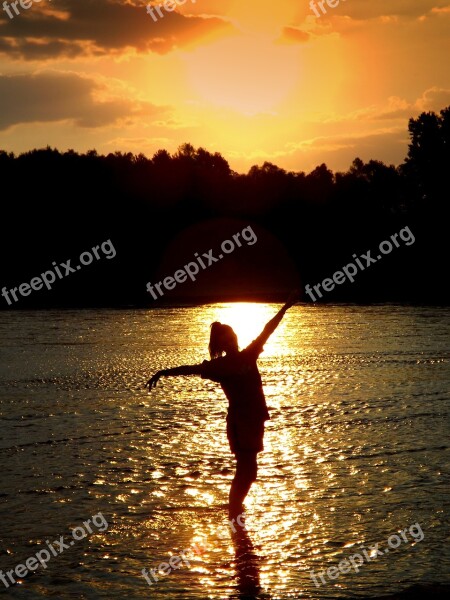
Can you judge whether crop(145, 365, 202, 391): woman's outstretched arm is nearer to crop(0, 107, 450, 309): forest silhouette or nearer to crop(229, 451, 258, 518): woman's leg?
crop(229, 451, 258, 518): woman's leg

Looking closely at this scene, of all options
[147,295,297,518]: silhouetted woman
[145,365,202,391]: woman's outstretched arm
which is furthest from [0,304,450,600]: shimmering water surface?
[145,365,202,391]: woman's outstretched arm

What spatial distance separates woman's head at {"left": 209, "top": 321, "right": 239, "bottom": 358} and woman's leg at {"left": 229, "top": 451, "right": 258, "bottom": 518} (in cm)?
96

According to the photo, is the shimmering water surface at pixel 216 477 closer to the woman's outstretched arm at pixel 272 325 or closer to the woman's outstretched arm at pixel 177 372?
the woman's outstretched arm at pixel 177 372

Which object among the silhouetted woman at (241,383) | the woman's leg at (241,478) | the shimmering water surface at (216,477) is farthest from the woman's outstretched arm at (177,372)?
the shimmering water surface at (216,477)

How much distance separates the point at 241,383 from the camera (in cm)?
916

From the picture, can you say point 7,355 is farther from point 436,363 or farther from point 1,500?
point 1,500

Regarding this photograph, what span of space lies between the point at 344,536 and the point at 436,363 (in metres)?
14.5

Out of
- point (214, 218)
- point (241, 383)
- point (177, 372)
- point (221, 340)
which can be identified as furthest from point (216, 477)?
point (214, 218)

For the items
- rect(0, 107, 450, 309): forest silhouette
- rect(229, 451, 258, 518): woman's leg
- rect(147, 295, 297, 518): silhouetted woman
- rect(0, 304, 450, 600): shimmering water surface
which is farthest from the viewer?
rect(0, 107, 450, 309): forest silhouette

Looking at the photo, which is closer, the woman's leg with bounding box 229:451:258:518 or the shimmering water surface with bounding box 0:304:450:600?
the shimmering water surface with bounding box 0:304:450:600

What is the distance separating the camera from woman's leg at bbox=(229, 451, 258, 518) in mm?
9414

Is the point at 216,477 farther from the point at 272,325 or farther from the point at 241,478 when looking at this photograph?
the point at 272,325

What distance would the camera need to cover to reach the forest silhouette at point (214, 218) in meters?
74.6

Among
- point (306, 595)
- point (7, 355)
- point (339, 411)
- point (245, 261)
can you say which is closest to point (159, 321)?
point (7, 355)
